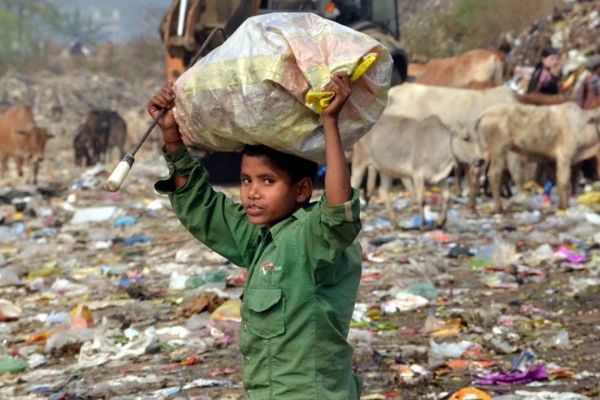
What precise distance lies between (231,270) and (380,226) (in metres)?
2.95

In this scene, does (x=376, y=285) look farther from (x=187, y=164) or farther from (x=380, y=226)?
(x=187, y=164)

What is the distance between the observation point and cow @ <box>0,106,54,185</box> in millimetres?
21406

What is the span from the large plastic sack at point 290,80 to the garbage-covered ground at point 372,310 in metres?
2.32

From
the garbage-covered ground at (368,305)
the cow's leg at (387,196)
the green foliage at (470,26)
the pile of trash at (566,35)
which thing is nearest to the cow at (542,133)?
the garbage-covered ground at (368,305)

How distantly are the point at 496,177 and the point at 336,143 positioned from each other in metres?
10.3

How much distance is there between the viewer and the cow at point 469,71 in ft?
60.6

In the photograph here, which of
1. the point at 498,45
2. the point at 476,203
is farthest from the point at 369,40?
the point at 498,45

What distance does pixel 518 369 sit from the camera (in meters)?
5.77

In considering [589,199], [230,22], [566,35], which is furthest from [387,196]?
[566,35]

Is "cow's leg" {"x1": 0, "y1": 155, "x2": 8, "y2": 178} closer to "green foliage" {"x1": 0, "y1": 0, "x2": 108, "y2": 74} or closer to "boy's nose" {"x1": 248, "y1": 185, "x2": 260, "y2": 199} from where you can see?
"boy's nose" {"x1": 248, "y1": 185, "x2": 260, "y2": 199}

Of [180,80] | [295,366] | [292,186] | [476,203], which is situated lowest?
[476,203]

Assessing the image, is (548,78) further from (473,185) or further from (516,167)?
(473,185)

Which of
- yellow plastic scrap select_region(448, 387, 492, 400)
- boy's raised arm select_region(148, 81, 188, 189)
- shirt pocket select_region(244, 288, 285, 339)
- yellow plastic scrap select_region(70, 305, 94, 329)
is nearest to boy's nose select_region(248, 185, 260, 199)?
shirt pocket select_region(244, 288, 285, 339)

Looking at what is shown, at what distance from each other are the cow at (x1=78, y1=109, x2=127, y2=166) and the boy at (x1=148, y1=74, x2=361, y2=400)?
2196 cm
